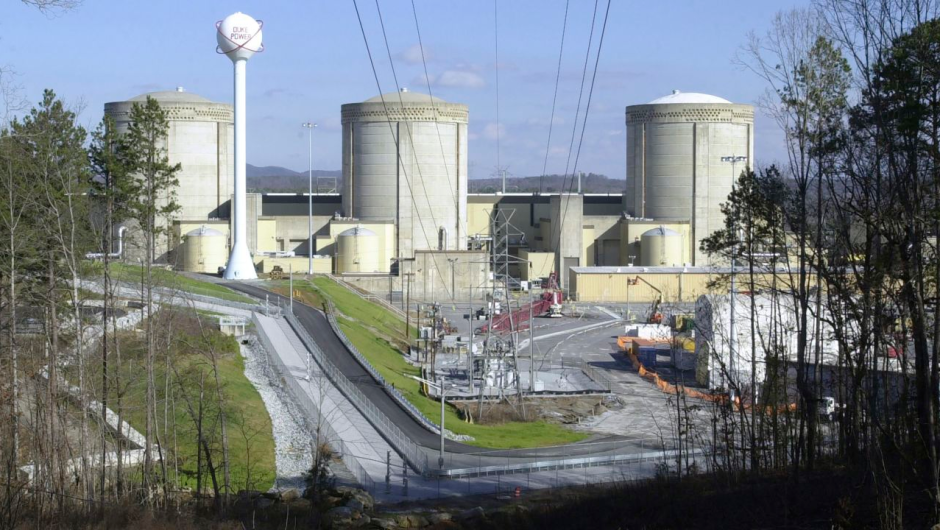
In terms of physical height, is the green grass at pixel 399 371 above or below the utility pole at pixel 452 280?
below

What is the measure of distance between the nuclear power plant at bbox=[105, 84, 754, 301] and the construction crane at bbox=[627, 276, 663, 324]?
0.38 metres

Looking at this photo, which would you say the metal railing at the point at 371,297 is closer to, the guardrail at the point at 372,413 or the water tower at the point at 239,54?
the water tower at the point at 239,54

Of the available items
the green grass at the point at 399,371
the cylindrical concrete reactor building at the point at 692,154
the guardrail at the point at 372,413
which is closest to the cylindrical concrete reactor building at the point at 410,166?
the green grass at the point at 399,371

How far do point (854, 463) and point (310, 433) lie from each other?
1389 centimetres

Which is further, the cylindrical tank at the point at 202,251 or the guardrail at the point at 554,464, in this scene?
the cylindrical tank at the point at 202,251

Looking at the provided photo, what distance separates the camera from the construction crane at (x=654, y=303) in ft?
160

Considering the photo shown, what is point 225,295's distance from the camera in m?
40.3

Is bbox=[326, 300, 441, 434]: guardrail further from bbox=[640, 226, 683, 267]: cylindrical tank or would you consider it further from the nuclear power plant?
bbox=[640, 226, 683, 267]: cylindrical tank

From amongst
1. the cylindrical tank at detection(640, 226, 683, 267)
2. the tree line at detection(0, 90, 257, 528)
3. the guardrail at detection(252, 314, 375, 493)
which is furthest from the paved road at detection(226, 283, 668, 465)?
the cylindrical tank at detection(640, 226, 683, 267)

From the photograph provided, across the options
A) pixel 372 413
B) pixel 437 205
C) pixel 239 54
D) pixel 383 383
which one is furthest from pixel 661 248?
pixel 372 413

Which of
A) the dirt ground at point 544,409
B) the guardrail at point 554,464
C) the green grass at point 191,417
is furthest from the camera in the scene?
the dirt ground at point 544,409

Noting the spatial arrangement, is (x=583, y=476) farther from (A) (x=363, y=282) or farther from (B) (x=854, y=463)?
(A) (x=363, y=282)

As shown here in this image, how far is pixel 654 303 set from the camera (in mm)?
52625

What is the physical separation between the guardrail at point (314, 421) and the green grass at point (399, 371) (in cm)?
364
